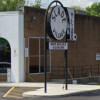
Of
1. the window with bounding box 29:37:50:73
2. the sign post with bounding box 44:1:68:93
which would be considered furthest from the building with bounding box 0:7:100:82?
the sign post with bounding box 44:1:68:93

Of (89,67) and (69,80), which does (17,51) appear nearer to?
(69,80)

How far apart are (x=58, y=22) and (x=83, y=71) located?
11.4 metres

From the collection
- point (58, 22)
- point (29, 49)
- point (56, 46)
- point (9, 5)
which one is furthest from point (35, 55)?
point (9, 5)

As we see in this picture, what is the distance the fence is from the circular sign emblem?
9256 mm

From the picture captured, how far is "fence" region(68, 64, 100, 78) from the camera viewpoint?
2511cm

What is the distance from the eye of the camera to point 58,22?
51.7 feet

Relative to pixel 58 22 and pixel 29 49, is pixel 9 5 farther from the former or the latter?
pixel 58 22

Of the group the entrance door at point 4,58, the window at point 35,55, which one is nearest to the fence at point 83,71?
the window at point 35,55

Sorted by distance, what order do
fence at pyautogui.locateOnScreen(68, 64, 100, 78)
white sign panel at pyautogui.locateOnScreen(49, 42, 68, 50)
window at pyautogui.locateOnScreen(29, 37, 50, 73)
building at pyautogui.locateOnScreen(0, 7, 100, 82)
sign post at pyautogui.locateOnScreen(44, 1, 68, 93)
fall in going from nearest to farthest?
sign post at pyautogui.locateOnScreen(44, 1, 68, 93) < white sign panel at pyautogui.locateOnScreen(49, 42, 68, 50) < building at pyautogui.locateOnScreen(0, 7, 100, 82) < window at pyautogui.locateOnScreen(29, 37, 50, 73) < fence at pyautogui.locateOnScreen(68, 64, 100, 78)

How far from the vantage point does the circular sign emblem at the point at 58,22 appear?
1538cm

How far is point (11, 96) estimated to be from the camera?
576 inches

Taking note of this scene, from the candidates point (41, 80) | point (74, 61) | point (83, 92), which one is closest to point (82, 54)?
point (74, 61)

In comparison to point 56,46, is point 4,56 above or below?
below

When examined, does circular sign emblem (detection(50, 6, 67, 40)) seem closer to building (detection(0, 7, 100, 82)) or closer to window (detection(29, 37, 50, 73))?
building (detection(0, 7, 100, 82))
